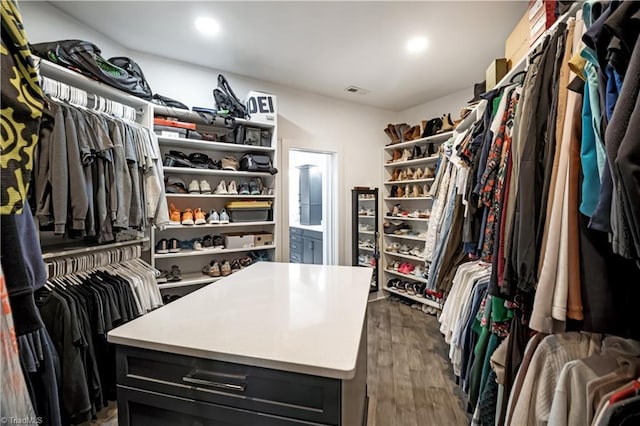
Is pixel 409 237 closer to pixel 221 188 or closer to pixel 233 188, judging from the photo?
pixel 233 188

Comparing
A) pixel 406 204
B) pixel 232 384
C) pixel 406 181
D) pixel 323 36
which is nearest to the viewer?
pixel 232 384

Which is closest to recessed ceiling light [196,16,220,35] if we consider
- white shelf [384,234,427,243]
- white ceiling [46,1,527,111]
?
white ceiling [46,1,527,111]

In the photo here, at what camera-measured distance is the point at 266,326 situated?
951mm

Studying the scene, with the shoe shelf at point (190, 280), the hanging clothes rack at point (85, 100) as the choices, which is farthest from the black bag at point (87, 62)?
the shoe shelf at point (190, 280)

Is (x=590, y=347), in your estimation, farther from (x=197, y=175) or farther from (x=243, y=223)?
(x=197, y=175)

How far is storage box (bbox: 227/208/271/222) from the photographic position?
2.95 meters

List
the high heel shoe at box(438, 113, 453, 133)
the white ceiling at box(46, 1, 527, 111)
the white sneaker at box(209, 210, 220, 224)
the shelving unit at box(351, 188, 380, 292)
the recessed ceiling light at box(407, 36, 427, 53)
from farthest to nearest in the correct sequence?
the shelving unit at box(351, 188, 380, 292) → the high heel shoe at box(438, 113, 453, 133) → the white sneaker at box(209, 210, 220, 224) → the recessed ceiling light at box(407, 36, 427, 53) → the white ceiling at box(46, 1, 527, 111)

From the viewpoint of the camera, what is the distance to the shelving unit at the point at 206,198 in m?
2.66

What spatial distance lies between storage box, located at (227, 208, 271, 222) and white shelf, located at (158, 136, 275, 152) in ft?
2.05

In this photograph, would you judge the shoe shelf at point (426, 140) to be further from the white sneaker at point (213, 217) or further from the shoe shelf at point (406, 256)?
the white sneaker at point (213, 217)

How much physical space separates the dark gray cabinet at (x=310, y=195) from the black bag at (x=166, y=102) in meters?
2.44

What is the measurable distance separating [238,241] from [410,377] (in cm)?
196

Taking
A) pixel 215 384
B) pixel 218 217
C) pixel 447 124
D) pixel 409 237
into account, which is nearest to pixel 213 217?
pixel 218 217

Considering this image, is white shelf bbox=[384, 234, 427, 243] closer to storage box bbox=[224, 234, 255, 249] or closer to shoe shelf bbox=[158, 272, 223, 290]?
storage box bbox=[224, 234, 255, 249]
